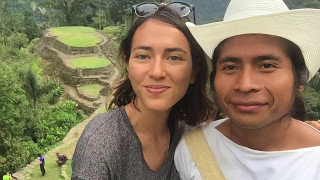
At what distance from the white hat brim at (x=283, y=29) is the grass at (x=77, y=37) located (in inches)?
757

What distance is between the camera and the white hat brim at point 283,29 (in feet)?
4.38

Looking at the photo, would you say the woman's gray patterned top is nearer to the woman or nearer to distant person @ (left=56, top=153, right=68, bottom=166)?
the woman

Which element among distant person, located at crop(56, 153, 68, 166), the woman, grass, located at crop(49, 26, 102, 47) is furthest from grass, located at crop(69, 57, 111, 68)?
the woman

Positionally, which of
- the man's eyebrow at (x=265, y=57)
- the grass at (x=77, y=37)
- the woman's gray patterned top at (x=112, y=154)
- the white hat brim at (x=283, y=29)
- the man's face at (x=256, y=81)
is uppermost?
the white hat brim at (x=283, y=29)

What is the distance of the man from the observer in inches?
54.6

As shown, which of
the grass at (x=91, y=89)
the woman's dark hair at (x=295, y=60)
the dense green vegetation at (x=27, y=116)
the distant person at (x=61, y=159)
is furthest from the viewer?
the grass at (x=91, y=89)

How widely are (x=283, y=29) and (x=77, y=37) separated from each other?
21.3m

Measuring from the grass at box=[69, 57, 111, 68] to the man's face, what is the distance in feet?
55.2

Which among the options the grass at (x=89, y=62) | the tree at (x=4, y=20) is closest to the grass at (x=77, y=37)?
the grass at (x=89, y=62)

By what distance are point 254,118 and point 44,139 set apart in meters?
12.0

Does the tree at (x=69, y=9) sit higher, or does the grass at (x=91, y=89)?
the tree at (x=69, y=9)

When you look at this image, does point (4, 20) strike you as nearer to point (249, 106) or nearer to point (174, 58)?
point (174, 58)

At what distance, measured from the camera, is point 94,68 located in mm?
17719

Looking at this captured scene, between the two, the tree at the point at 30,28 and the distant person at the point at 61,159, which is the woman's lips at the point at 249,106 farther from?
the tree at the point at 30,28
